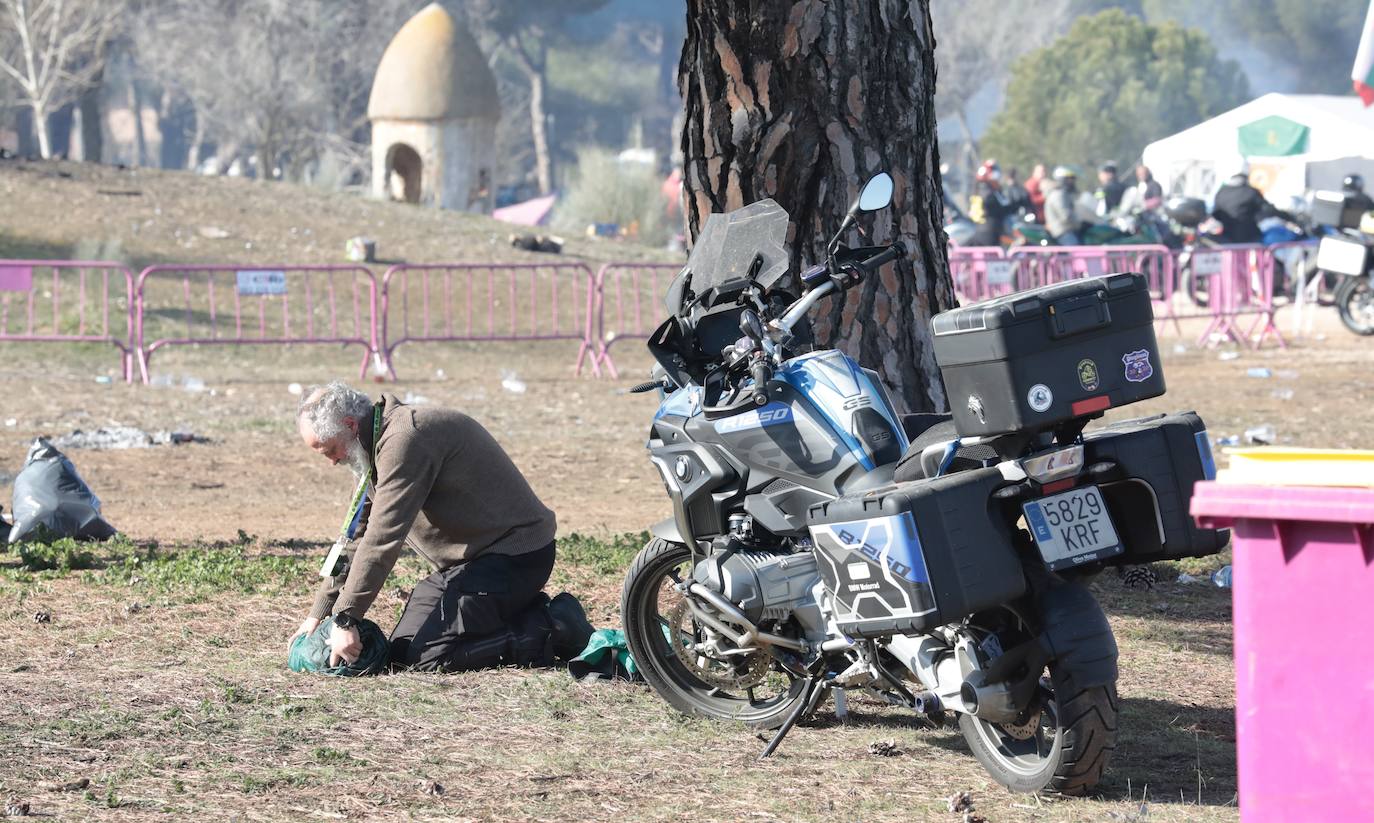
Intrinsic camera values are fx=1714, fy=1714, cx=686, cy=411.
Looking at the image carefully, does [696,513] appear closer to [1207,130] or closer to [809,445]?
[809,445]

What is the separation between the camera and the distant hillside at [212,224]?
71.7 feet

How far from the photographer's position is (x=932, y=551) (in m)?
4.15

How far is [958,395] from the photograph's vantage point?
431 centimetres

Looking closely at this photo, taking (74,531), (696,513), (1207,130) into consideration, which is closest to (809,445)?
(696,513)

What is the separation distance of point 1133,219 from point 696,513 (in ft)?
73.6

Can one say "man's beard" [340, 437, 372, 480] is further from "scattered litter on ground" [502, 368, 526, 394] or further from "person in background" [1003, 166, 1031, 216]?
"person in background" [1003, 166, 1031, 216]

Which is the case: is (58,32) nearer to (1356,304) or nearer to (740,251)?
(1356,304)

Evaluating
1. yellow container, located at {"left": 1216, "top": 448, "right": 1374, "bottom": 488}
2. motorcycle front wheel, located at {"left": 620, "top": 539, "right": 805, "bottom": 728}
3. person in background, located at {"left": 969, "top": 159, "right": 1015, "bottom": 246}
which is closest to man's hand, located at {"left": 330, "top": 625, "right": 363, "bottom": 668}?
motorcycle front wheel, located at {"left": 620, "top": 539, "right": 805, "bottom": 728}

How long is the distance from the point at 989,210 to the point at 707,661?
20431 millimetres

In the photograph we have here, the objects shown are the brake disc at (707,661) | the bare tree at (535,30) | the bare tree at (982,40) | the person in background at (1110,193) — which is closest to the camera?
the brake disc at (707,661)

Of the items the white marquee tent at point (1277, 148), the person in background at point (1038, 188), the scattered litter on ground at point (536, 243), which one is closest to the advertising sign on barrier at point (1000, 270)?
the scattered litter on ground at point (536, 243)

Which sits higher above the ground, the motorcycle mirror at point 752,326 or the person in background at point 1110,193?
the motorcycle mirror at point 752,326

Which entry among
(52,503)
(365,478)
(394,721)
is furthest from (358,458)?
(52,503)

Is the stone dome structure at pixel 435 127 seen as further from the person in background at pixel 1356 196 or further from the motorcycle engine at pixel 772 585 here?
the motorcycle engine at pixel 772 585
